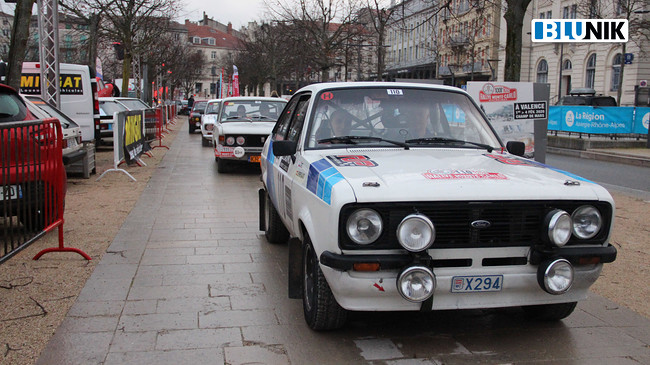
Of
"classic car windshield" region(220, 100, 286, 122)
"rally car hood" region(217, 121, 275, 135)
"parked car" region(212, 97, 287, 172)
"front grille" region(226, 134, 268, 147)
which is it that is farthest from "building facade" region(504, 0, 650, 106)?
"front grille" region(226, 134, 268, 147)

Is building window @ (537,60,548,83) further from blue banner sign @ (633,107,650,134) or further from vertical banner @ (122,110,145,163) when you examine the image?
vertical banner @ (122,110,145,163)

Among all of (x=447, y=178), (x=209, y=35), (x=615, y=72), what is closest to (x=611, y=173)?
(x=447, y=178)

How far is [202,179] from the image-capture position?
13.0 meters

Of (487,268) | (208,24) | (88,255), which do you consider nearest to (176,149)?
(88,255)

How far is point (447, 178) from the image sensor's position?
3.88 metres

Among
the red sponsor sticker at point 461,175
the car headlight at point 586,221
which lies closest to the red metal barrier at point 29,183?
the red sponsor sticker at point 461,175

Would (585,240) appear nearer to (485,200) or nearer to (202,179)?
(485,200)

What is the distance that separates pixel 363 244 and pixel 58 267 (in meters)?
3.51

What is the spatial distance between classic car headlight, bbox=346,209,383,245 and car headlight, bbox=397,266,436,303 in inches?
11.1

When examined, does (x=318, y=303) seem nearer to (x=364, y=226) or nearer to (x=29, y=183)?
(x=364, y=226)

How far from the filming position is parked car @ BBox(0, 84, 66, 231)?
16.3 ft

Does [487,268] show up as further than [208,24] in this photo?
No

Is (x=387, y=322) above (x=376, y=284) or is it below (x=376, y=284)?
below

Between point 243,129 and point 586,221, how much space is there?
33.1 ft
